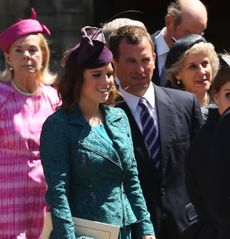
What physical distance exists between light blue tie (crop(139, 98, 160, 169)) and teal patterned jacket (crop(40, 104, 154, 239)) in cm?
45

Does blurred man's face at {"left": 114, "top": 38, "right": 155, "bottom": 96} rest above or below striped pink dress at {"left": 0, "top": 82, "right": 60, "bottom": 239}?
above

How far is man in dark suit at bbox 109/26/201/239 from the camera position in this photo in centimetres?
551

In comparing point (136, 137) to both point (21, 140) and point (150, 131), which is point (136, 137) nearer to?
point (150, 131)

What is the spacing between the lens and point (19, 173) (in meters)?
5.78

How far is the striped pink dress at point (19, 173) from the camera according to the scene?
5770mm

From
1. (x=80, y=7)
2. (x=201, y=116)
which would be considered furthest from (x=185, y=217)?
(x=80, y=7)

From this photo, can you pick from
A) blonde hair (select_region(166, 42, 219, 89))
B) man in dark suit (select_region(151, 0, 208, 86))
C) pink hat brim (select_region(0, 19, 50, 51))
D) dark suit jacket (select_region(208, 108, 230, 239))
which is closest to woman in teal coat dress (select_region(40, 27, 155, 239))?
dark suit jacket (select_region(208, 108, 230, 239))

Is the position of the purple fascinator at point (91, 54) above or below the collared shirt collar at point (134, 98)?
above

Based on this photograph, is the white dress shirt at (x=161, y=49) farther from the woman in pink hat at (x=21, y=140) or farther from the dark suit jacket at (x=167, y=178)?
the dark suit jacket at (x=167, y=178)

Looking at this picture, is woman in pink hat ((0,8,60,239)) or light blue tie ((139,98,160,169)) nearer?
light blue tie ((139,98,160,169))

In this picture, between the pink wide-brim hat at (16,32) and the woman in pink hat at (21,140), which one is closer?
the woman in pink hat at (21,140)

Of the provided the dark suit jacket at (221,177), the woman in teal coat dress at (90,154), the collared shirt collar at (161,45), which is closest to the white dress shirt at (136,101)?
the woman in teal coat dress at (90,154)

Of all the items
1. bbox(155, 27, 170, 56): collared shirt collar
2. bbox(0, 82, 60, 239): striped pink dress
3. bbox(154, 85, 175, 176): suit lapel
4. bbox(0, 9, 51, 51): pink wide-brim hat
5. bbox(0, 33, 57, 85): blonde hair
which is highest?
bbox(0, 9, 51, 51): pink wide-brim hat

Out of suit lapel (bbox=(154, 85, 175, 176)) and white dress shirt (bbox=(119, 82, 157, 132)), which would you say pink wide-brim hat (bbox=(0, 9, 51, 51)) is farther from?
suit lapel (bbox=(154, 85, 175, 176))
